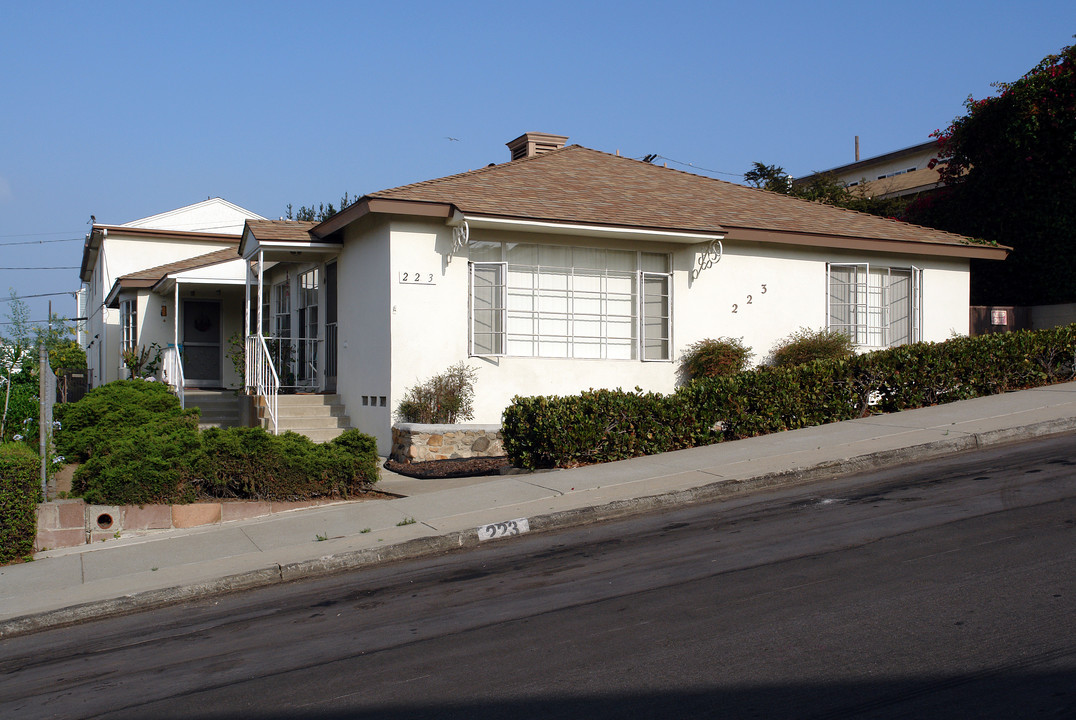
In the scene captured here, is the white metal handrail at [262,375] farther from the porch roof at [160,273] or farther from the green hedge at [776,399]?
the porch roof at [160,273]

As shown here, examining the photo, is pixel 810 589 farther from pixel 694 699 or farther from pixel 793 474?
pixel 793 474

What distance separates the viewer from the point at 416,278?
13.9m

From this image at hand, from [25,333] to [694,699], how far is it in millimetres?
27669

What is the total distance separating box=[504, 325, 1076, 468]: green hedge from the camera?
39.0 feet

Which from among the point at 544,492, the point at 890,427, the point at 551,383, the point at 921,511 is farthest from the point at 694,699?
the point at 551,383

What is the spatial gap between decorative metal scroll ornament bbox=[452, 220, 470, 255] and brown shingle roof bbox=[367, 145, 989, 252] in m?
0.32

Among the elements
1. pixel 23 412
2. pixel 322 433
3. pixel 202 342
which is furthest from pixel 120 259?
pixel 322 433

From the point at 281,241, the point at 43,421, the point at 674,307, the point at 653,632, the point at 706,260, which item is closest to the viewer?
the point at 653,632

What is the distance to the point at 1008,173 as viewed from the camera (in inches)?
821

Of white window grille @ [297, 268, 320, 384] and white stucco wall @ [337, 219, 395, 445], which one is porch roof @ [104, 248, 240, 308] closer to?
white window grille @ [297, 268, 320, 384]

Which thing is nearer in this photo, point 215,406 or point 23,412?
point 23,412

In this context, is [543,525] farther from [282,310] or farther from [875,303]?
[282,310]

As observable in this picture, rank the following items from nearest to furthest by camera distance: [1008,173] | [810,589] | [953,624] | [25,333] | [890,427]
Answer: [953,624] → [810,589] → [890,427] → [1008,173] → [25,333]

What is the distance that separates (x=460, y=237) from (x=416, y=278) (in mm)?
901
